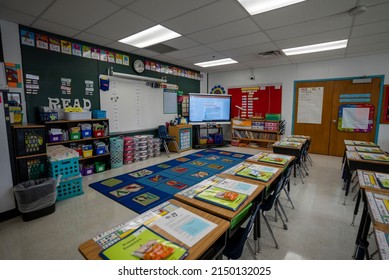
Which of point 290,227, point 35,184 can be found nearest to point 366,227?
point 290,227

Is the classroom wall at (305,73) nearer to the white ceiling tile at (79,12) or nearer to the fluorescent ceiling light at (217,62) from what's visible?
the fluorescent ceiling light at (217,62)

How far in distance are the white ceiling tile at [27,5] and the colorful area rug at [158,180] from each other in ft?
9.22

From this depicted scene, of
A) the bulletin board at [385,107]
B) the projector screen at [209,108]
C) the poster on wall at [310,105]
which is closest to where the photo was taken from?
the bulletin board at [385,107]

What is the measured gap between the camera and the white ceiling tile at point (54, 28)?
128 inches

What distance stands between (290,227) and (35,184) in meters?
3.45

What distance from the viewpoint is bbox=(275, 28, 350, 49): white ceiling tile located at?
12.0 ft

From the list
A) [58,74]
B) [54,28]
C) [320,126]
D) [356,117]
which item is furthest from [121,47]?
[356,117]

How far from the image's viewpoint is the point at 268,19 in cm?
307

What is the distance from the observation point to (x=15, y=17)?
120 inches

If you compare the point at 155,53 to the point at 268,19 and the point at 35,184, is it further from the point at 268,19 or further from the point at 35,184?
the point at 35,184

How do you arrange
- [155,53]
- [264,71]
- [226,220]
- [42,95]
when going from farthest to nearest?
[264,71] < [155,53] < [42,95] < [226,220]

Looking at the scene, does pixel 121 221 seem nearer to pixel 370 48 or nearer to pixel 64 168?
pixel 64 168

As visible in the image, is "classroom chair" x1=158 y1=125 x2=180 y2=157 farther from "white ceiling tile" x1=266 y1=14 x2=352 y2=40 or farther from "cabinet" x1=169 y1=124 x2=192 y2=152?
"white ceiling tile" x1=266 y1=14 x2=352 y2=40

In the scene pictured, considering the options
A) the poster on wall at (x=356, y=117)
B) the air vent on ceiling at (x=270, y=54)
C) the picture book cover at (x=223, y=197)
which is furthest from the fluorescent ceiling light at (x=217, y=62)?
the picture book cover at (x=223, y=197)
